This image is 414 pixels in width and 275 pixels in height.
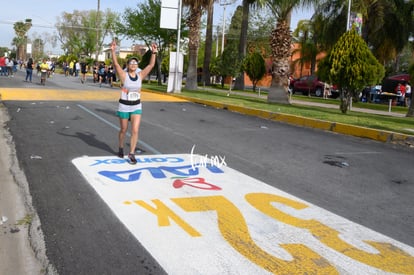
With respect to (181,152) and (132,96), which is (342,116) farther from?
(132,96)

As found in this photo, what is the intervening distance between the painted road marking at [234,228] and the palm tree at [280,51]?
1394 centimetres

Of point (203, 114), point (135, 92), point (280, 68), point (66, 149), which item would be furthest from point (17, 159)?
point (280, 68)

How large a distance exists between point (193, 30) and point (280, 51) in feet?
28.1

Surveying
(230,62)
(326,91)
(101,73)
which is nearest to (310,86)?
(326,91)

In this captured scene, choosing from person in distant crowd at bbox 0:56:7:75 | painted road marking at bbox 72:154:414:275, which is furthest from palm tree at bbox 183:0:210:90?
painted road marking at bbox 72:154:414:275

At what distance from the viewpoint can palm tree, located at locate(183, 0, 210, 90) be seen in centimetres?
2647

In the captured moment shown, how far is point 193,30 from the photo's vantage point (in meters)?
27.3

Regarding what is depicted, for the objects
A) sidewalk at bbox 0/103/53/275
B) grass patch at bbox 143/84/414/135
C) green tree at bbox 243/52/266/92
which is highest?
green tree at bbox 243/52/266/92

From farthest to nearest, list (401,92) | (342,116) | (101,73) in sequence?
(101,73) < (401,92) < (342,116)

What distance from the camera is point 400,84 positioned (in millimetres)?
31359

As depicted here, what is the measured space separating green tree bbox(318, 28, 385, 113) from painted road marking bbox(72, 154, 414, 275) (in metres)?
9.69

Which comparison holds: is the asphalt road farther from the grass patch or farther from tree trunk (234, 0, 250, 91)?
tree trunk (234, 0, 250, 91)

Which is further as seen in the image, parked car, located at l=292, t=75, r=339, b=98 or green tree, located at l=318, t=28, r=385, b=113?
parked car, located at l=292, t=75, r=339, b=98

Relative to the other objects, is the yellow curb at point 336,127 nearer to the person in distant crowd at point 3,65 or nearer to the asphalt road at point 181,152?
the asphalt road at point 181,152
